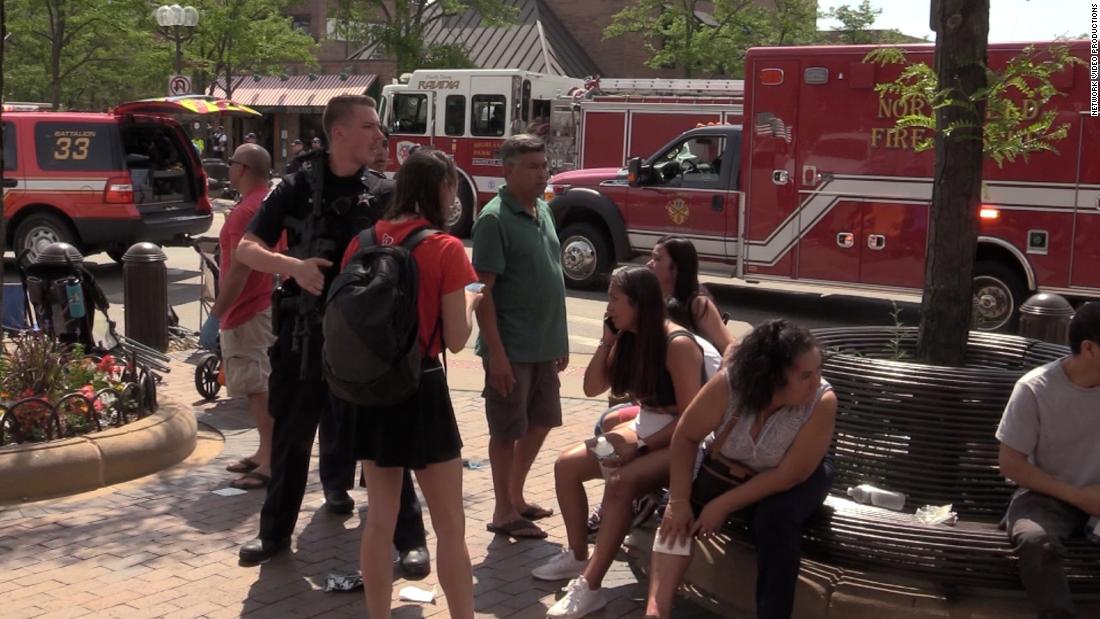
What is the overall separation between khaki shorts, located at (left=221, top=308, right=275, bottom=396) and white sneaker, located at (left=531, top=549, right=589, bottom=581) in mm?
2239

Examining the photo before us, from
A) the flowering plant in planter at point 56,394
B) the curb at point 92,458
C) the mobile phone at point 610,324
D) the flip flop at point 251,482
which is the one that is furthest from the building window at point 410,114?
the mobile phone at point 610,324

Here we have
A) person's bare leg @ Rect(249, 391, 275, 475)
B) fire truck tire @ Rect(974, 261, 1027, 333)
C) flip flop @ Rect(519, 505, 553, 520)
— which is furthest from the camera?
fire truck tire @ Rect(974, 261, 1027, 333)

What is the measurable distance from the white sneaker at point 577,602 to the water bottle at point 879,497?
104 centimetres

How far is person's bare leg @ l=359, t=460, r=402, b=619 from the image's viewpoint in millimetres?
4246

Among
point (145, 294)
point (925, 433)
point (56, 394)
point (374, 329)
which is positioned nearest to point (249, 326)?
point (56, 394)

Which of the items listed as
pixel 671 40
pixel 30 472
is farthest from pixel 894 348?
pixel 671 40

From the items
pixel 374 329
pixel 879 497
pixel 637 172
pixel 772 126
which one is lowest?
pixel 879 497

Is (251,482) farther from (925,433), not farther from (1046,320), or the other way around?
(1046,320)

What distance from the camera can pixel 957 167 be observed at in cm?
504

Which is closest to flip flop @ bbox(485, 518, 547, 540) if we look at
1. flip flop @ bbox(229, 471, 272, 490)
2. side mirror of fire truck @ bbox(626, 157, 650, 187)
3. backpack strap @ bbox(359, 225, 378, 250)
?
flip flop @ bbox(229, 471, 272, 490)

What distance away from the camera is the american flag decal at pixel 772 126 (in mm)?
13430

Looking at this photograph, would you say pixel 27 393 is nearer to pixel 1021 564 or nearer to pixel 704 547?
pixel 704 547

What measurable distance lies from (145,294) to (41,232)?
17.2 ft

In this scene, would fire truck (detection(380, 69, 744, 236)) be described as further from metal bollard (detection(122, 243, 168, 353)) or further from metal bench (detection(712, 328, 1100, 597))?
metal bench (detection(712, 328, 1100, 597))
